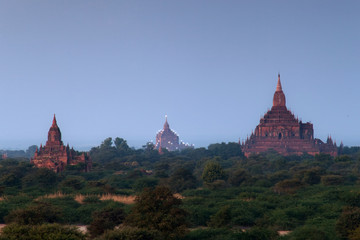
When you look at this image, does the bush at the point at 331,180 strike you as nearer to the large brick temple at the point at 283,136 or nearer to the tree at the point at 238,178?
the tree at the point at 238,178

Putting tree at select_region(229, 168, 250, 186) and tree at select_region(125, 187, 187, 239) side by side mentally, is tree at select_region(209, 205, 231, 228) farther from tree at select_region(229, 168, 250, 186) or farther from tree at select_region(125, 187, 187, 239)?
tree at select_region(229, 168, 250, 186)

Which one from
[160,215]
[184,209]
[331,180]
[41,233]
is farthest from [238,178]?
[41,233]

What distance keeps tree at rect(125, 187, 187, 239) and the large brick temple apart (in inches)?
3602

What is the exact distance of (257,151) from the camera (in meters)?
120

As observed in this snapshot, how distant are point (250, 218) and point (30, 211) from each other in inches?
616

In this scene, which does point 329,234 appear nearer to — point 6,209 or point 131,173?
point 6,209

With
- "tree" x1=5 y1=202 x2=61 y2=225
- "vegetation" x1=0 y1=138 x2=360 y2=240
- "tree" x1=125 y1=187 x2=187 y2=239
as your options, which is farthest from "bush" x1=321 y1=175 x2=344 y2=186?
"tree" x1=5 y1=202 x2=61 y2=225

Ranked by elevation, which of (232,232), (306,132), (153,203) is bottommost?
(232,232)

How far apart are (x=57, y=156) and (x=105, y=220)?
52372 mm

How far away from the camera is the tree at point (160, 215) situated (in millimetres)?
27594

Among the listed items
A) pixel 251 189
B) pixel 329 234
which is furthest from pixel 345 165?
pixel 329 234

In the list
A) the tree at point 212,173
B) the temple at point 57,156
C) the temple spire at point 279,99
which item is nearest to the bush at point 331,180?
the tree at point 212,173

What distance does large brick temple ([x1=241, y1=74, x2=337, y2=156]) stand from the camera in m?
118

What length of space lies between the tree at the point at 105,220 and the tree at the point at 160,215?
235cm
